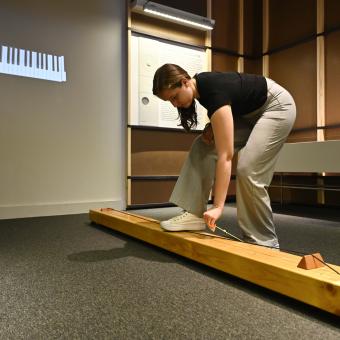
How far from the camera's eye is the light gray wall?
2.93m

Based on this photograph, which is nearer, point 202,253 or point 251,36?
point 202,253

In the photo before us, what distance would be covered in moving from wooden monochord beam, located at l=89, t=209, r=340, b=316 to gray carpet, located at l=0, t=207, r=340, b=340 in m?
A: 0.05

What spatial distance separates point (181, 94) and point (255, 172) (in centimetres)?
46

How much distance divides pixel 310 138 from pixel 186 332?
3.31 metres

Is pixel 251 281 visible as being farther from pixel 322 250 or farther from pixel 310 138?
pixel 310 138

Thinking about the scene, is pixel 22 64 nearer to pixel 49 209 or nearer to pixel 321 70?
pixel 49 209

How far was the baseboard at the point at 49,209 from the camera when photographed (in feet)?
9.46

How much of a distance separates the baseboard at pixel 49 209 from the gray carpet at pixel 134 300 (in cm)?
117

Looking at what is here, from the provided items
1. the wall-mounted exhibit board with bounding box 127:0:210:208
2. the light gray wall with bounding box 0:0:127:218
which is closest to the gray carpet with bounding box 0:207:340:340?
the light gray wall with bounding box 0:0:127:218

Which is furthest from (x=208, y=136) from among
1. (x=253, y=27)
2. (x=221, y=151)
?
(x=253, y=27)

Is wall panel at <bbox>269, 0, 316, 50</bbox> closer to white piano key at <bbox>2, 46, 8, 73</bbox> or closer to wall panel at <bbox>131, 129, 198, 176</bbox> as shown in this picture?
wall panel at <bbox>131, 129, 198, 176</bbox>

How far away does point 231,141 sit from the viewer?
4.45 feet

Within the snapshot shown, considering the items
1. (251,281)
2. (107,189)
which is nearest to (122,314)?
(251,281)

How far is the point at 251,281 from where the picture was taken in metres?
1.14
